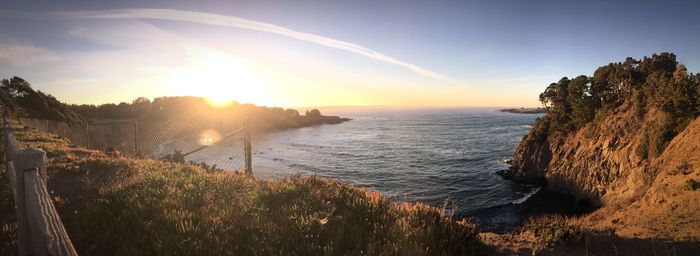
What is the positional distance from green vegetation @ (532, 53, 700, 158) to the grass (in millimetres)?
19527

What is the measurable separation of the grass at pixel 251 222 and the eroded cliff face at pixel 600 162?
16757 millimetres

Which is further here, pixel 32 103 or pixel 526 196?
pixel 526 196

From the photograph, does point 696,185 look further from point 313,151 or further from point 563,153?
point 313,151

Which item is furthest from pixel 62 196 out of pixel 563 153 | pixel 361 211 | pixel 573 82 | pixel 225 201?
pixel 573 82

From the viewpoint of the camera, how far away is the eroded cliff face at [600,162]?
64.5 feet

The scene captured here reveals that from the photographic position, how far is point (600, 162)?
977 inches

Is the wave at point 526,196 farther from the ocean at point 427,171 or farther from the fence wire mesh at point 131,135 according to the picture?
the fence wire mesh at point 131,135

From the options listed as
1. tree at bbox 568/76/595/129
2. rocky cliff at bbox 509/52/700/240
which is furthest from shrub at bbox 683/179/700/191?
tree at bbox 568/76/595/129

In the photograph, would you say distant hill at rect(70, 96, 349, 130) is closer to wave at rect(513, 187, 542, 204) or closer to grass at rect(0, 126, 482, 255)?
wave at rect(513, 187, 542, 204)

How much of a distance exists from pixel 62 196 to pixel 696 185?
20850mm

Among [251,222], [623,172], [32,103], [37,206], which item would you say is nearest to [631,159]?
[623,172]

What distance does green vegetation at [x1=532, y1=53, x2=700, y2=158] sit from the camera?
1866cm

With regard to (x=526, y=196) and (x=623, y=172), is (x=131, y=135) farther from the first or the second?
(x=623, y=172)

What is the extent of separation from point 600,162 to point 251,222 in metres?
27.2
